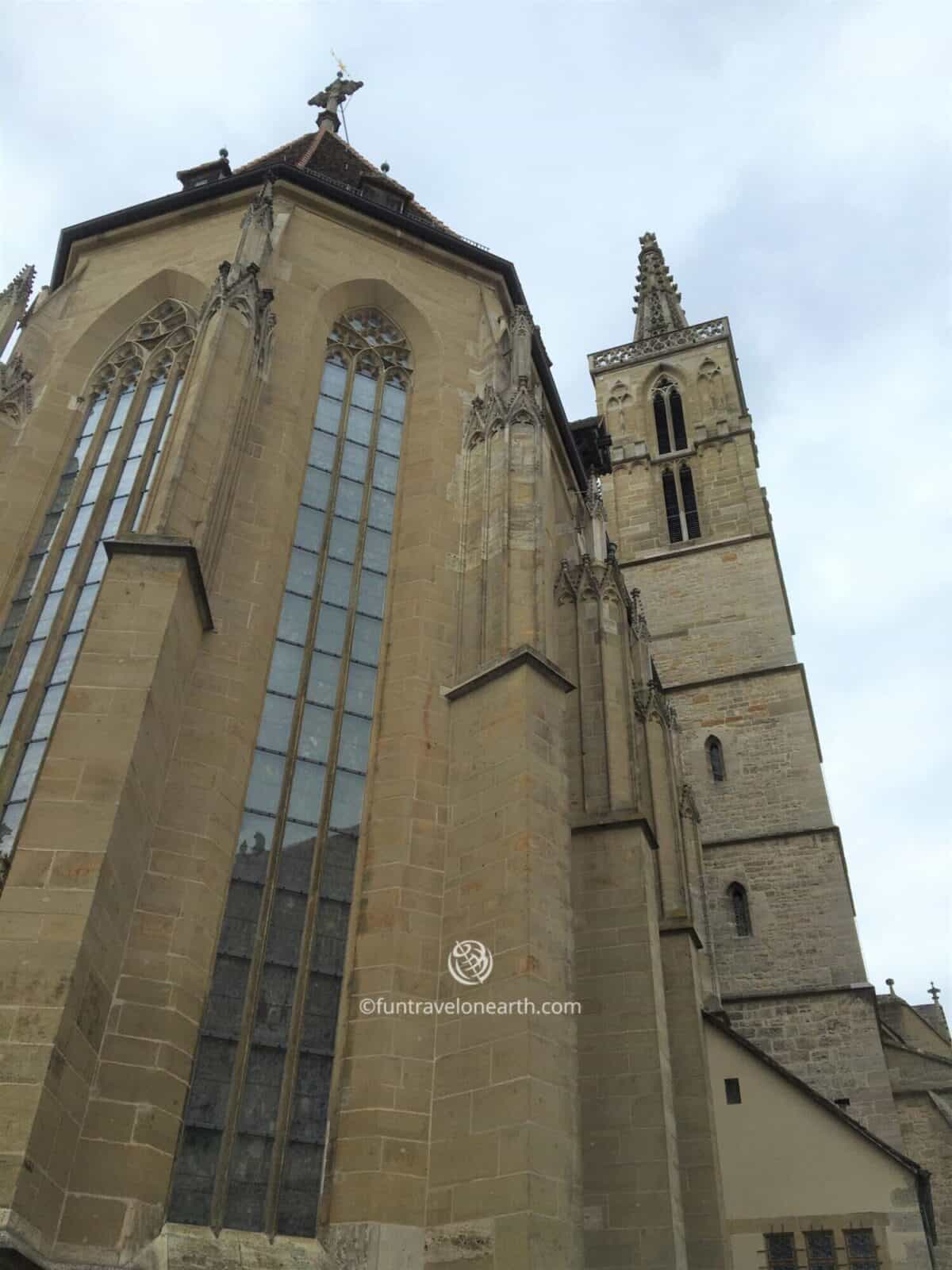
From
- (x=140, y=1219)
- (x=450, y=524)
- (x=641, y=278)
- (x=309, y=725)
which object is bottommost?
(x=140, y=1219)

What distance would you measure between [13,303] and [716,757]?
15.2m

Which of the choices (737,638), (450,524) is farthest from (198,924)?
(737,638)

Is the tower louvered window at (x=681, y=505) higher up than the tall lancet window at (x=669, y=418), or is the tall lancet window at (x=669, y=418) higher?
the tall lancet window at (x=669, y=418)

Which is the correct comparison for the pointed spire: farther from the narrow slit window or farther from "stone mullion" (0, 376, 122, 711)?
"stone mullion" (0, 376, 122, 711)

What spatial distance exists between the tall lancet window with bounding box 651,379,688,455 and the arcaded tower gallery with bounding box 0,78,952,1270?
14.5 meters

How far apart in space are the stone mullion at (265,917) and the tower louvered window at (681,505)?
17.7 metres

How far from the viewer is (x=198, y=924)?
793cm

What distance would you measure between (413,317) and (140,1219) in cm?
1035

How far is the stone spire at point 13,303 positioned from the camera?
1305 cm

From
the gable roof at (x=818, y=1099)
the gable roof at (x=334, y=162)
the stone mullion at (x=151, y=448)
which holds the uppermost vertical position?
the gable roof at (x=334, y=162)

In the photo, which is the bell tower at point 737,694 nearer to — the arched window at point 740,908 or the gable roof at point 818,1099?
the arched window at point 740,908

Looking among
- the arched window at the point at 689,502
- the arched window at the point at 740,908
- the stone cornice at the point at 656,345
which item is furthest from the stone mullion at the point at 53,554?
the stone cornice at the point at 656,345

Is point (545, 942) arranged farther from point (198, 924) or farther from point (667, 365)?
point (667, 365)

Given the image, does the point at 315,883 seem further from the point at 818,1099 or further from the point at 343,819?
the point at 818,1099
